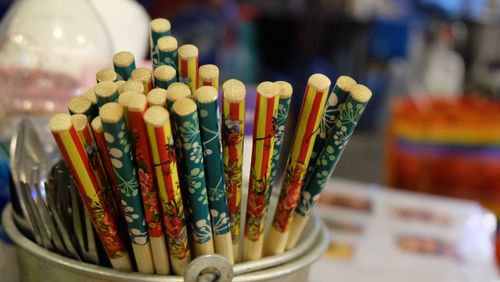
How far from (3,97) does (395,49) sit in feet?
6.15

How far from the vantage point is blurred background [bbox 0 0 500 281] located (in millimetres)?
630

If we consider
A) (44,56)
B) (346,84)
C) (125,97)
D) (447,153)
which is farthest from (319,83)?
(447,153)

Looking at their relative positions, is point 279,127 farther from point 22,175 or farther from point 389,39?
point 389,39

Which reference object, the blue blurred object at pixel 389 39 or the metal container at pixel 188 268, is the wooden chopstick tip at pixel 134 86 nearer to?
the metal container at pixel 188 268

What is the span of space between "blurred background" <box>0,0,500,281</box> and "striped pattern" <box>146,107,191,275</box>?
1.00 feet

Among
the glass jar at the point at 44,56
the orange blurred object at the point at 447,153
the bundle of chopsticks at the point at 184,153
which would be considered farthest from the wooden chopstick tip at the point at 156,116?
the orange blurred object at the point at 447,153

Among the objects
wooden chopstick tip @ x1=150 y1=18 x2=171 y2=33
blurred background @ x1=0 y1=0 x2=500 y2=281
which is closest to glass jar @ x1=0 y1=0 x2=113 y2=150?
blurred background @ x1=0 y1=0 x2=500 y2=281

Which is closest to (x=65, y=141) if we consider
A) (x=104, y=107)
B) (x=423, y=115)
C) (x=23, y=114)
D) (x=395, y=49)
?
(x=104, y=107)

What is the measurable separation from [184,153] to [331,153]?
0.11 metres

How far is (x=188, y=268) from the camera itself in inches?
14.3

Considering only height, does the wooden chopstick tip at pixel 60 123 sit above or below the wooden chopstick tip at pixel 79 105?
above

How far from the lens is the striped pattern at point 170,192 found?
1.09 ft

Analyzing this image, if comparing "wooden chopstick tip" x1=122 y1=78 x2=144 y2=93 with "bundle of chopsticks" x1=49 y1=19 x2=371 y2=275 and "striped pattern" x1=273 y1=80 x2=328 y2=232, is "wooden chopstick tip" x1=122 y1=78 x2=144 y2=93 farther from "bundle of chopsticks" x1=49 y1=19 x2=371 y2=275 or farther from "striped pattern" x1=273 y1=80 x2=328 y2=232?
"striped pattern" x1=273 y1=80 x2=328 y2=232

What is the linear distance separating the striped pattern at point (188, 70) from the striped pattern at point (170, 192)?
7cm
